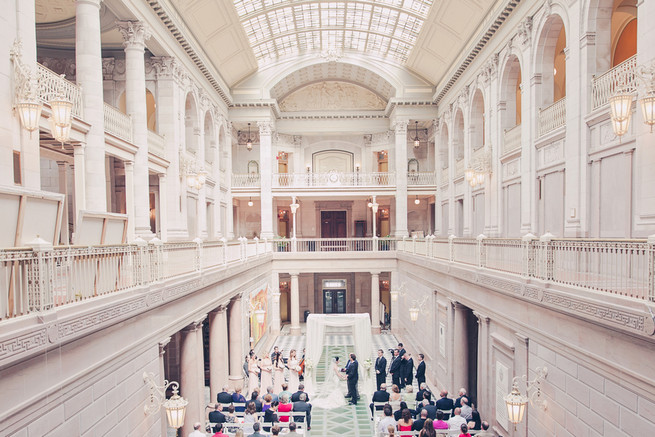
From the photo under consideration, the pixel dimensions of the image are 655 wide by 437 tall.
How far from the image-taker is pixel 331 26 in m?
25.0

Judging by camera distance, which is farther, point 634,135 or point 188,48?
point 188,48

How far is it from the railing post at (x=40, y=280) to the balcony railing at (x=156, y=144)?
11.6 metres

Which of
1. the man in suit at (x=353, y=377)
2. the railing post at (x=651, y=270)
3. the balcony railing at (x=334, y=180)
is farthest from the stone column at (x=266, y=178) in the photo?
the railing post at (x=651, y=270)

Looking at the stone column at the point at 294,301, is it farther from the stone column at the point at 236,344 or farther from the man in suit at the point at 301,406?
the man in suit at the point at 301,406

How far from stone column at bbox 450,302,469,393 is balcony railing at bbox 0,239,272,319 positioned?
26.3 ft

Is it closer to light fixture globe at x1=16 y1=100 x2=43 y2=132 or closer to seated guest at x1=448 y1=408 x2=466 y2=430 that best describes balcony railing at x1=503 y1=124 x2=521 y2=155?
seated guest at x1=448 y1=408 x2=466 y2=430

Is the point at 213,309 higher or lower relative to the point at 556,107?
lower

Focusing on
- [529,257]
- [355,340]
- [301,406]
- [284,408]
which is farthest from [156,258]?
[355,340]

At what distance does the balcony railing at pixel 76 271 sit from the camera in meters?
4.46

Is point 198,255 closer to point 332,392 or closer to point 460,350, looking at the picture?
point 332,392

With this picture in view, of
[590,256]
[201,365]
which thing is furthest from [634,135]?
[201,365]

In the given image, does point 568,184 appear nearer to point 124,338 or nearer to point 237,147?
point 124,338

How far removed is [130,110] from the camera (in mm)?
14211

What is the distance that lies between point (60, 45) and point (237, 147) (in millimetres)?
14562
